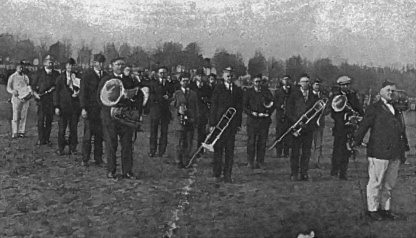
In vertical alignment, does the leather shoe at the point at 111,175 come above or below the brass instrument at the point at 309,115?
below

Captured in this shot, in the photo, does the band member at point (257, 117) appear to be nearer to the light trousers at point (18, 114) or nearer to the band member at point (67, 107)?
the band member at point (67, 107)

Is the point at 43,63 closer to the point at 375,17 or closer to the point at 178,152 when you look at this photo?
the point at 178,152

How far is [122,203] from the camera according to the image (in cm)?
519

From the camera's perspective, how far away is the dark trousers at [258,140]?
7434 mm

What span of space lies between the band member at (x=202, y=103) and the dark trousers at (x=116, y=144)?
4.75ft

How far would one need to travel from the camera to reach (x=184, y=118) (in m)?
7.25

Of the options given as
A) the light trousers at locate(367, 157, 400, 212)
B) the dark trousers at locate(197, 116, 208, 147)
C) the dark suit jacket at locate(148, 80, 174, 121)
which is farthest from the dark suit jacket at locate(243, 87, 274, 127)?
the light trousers at locate(367, 157, 400, 212)

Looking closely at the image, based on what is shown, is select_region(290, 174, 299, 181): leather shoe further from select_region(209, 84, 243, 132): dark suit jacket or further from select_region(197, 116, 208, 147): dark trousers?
select_region(197, 116, 208, 147): dark trousers

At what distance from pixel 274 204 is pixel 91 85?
289cm

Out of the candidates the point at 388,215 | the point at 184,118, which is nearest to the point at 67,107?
the point at 184,118

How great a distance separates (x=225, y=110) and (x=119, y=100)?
1.28 metres

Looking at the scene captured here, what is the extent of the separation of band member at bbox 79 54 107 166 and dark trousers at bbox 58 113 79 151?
836mm

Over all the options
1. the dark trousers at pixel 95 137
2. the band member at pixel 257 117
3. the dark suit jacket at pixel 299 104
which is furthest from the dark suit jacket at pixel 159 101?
the dark suit jacket at pixel 299 104

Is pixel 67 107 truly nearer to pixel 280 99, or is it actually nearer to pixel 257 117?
pixel 257 117
